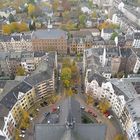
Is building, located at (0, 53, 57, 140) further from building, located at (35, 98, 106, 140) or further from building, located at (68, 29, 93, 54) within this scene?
building, located at (68, 29, 93, 54)

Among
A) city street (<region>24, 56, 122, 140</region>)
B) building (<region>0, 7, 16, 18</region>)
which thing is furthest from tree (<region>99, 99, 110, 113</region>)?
building (<region>0, 7, 16, 18</region>)

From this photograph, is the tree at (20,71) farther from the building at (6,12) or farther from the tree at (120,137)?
the building at (6,12)

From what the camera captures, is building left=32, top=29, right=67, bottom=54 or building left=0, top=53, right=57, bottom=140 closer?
building left=0, top=53, right=57, bottom=140

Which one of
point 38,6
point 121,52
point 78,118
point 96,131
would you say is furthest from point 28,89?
point 38,6

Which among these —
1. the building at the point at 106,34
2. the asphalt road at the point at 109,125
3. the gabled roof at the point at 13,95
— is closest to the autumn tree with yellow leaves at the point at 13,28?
the building at the point at 106,34

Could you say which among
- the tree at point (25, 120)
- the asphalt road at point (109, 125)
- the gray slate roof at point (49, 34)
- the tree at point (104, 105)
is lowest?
the asphalt road at point (109, 125)
